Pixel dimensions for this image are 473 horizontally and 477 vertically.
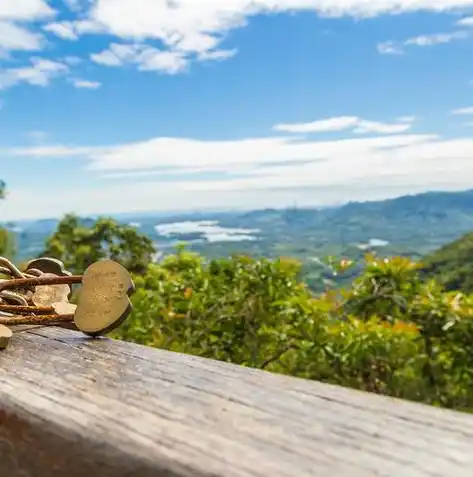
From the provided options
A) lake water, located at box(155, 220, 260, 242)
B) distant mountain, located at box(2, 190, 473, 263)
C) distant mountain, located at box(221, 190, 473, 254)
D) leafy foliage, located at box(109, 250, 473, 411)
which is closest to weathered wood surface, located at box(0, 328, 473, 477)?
leafy foliage, located at box(109, 250, 473, 411)

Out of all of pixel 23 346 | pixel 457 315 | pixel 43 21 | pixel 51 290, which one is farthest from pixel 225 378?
pixel 43 21

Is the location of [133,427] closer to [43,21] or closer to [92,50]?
[43,21]

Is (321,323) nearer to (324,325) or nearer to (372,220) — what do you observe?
(324,325)

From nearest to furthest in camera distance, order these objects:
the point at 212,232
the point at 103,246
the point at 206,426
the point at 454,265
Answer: the point at 206,426
the point at 454,265
the point at 103,246
the point at 212,232

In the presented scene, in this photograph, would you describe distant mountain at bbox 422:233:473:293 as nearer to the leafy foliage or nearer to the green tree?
the leafy foliage

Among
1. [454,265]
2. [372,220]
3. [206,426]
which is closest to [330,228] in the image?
[372,220]

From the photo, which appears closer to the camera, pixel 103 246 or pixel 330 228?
pixel 103 246
